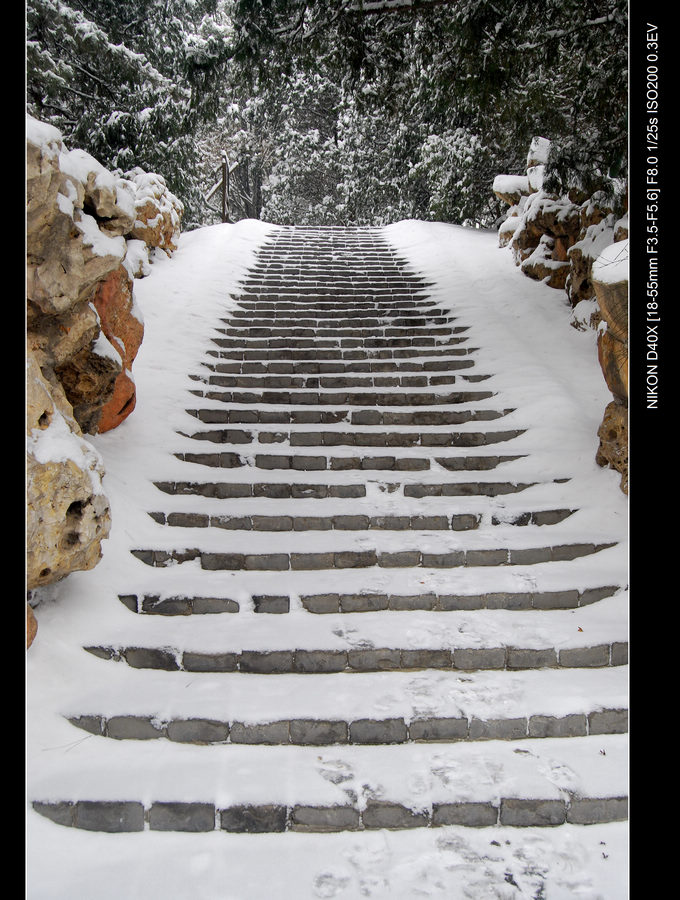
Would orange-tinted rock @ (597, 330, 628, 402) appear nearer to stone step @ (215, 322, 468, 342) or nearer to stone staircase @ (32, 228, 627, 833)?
stone staircase @ (32, 228, 627, 833)

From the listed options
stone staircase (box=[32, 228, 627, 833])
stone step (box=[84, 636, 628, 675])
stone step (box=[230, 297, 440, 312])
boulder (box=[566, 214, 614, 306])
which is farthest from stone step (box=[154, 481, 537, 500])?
stone step (box=[230, 297, 440, 312])

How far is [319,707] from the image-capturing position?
9.38ft

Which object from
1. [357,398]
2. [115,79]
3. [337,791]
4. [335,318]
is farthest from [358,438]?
[115,79]

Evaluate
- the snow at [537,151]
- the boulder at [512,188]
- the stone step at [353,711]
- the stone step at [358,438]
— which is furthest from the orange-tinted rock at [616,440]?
the boulder at [512,188]

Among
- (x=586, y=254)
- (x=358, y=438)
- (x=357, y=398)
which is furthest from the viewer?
(x=586, y=254)

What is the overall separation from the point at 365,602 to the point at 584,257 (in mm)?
4742

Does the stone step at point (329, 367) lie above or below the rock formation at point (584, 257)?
below

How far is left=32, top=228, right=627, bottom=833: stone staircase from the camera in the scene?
98.7 inches

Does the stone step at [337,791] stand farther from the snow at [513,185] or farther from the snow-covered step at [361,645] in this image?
the snow at [513,185]

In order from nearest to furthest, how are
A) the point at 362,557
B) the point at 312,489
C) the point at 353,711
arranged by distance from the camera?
the point at 353,711
the point at 362,557
the point at 312,489

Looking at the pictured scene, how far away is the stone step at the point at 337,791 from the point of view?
2436mm

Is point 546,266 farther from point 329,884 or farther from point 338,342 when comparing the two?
point 329,884
